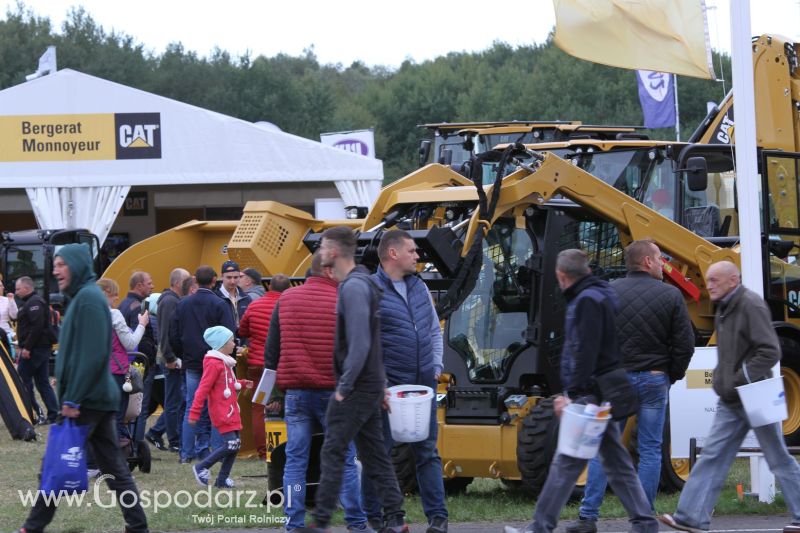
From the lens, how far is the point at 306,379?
8.41 metres

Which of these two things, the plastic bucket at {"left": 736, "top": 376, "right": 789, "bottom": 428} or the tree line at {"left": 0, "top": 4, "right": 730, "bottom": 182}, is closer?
the plastic bucket at {"left": 736, "top": 376, "right": 789, "bottom": 428}

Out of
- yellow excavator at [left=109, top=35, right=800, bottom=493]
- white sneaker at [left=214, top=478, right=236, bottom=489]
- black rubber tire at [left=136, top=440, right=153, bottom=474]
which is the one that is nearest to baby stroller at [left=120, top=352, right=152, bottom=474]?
black rubber tire at [left=136, top=440, right=153, bottom=474]

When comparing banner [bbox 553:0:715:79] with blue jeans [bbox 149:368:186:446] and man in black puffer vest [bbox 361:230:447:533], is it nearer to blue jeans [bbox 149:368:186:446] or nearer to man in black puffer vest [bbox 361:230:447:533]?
man in black puffer vest [bbox 361:230:447:533]

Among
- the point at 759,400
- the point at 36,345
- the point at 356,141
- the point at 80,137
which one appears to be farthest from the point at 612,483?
the point at 356,141

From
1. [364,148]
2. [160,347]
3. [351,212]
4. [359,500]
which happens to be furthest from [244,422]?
[364,148]

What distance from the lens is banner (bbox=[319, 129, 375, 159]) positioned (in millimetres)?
29688

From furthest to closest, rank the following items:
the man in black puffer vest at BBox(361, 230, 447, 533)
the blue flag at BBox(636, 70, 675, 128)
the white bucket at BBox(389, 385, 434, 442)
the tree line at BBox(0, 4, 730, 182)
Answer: the tree line at BBox(0, 4, 730, 182), the blue flag at BBox(636, 70, 675, 128), the man in black puffer vest at BBox(361, 230, 447, 533), the white bucket at BBox(389, 385, 434, 442)

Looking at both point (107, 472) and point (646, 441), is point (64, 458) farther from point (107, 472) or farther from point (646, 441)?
point (646, 441)

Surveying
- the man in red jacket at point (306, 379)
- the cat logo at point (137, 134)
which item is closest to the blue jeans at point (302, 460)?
the man in red jacket at point (306, 379)

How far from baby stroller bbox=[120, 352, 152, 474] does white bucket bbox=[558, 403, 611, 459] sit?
513 centimetres

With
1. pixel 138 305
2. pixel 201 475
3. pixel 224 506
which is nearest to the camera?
pixel 224 506

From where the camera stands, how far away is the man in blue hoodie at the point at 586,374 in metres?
7.77

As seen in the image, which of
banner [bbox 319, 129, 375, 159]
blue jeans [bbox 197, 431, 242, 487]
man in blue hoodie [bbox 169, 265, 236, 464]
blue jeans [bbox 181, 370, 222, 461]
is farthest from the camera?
banner [bbox 319, 129, 375, 159]

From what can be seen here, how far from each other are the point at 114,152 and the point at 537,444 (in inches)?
704
